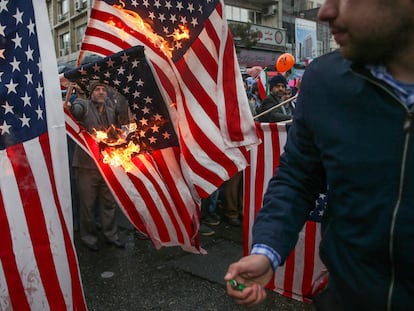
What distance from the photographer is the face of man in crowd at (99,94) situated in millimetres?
5129

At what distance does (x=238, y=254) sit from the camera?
519 cm

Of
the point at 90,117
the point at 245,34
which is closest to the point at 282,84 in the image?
the point at 90,117

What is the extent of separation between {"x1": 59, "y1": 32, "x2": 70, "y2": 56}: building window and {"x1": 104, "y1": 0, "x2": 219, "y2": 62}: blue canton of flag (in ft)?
108

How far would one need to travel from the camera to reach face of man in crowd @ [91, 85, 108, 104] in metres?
5.13

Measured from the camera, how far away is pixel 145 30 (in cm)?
349

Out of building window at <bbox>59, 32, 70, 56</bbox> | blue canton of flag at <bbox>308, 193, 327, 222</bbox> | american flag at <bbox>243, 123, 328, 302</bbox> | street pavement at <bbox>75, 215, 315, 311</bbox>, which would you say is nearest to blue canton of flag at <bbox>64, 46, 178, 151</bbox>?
american flag at <bbox>243, 123, 328, 302</bbox>

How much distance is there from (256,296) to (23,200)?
1571mm

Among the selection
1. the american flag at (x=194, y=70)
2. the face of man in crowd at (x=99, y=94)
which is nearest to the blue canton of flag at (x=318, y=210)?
the american flag at (x=194, y=70)

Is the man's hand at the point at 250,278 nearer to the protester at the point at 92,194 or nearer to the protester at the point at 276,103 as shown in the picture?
the protester at the point at 92,194

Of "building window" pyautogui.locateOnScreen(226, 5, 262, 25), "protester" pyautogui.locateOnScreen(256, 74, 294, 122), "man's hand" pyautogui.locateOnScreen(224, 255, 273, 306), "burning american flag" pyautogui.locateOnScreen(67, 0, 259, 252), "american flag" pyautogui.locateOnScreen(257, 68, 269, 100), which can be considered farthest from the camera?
"building window" pyautogui.locateOnScreen(226, 5, 262, 25)

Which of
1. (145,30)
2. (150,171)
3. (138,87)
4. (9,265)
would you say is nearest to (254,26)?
(145,30)

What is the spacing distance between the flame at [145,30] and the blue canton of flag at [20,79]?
104cm

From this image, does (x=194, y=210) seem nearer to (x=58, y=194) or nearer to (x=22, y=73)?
(x=58, y=194)

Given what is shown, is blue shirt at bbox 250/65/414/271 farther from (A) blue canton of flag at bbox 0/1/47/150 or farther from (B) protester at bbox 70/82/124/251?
(B) protester at bbox 70/82/124/251
